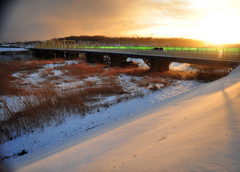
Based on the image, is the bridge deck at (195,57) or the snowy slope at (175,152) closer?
the snowy slope at (175,152)

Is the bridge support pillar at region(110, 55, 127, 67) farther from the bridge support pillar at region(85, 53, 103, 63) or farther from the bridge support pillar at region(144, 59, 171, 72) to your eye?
the bridge support pillar at region(144, 59, 171, 72)

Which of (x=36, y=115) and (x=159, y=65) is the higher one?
(x=159, y=65)

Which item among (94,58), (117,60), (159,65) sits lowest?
(159,65)

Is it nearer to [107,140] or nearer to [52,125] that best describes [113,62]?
[52,125]

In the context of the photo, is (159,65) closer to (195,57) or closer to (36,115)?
(195,57)

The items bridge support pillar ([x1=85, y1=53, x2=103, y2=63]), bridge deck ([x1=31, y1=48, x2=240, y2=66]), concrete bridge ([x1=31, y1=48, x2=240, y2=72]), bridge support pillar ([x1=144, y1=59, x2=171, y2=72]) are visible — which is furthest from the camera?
bridge support pillar ([x1=85, y1=53, x2=103, y2=63])

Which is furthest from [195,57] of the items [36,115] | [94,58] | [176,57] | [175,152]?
[94,58]

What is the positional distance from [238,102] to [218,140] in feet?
9.32

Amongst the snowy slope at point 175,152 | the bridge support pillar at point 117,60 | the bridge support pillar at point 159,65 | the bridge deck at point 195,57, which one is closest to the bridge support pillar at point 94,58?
the bridge support pillar at point 117,60

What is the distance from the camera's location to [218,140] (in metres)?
2.93

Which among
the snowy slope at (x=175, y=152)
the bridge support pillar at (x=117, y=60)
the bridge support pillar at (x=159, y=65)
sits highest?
the bridge support pillar at (x=117, y=60)

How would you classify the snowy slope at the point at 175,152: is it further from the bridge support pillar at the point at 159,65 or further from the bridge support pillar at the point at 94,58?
the bridge support pillar at the point at 94,58

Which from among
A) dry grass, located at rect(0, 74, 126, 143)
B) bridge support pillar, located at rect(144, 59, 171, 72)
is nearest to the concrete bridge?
bridge support pillar, located at rect(144, 59, 171, 72)

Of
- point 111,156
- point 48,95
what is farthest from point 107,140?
point 48,95
